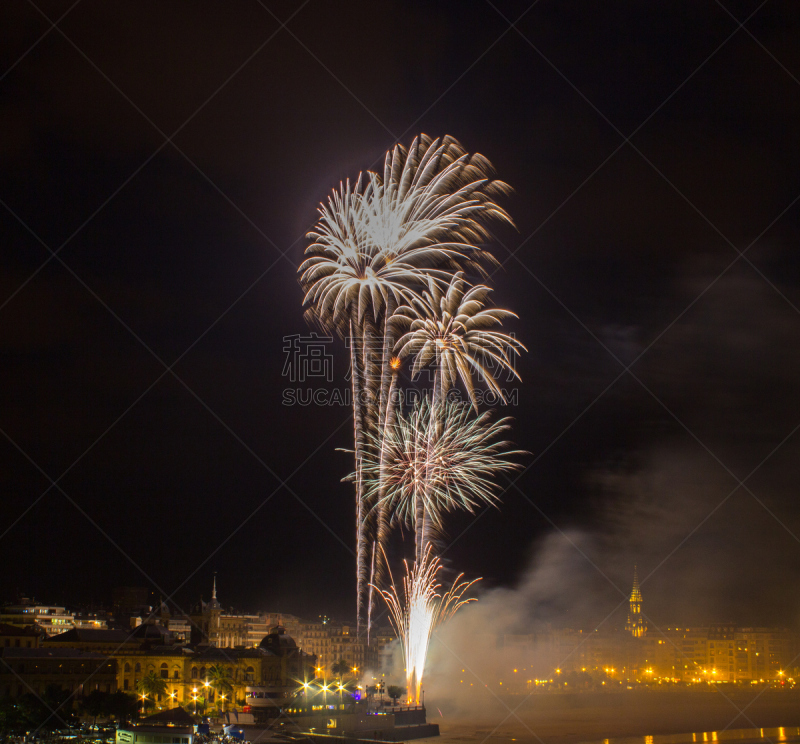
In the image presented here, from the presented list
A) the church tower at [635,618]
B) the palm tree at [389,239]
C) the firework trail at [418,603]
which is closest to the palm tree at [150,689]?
the firework trail at [418,603]

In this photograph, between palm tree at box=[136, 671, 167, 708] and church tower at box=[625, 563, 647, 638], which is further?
church tower at box=[625, 563, 647, 638]

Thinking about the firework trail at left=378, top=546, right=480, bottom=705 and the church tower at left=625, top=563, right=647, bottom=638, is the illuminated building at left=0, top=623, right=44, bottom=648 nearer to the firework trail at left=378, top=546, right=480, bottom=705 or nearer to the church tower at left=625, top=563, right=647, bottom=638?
the firework trail at left=378, top=546, right=480, bottom=705

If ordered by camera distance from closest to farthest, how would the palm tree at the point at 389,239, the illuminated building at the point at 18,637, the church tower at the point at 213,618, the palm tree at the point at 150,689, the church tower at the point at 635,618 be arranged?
the palm tree at the point at 389,239 < the palm tree at the point at 150,689 < the illuminated building at the point at 18,637 < the church tower at the point at 213,618 < the church tower at the point at 635,618

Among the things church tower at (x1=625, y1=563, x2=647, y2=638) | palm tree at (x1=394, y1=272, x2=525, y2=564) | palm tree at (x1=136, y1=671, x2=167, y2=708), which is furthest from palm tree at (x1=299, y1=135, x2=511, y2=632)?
church tower at (x1=625, y1=563, x2=647, y2=638)

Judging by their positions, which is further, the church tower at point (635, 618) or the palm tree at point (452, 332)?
the church tower at point (635, 618)

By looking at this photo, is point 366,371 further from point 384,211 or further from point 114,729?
point 114,729

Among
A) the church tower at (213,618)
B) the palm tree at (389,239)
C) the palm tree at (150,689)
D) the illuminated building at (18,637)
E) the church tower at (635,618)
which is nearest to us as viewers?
the palm tree at (389,239)

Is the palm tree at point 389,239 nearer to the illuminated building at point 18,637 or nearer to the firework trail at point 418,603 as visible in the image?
the firework trail at point 418,603

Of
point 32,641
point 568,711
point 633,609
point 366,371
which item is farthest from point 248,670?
point 633,609
